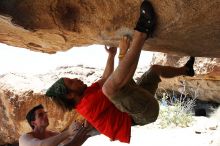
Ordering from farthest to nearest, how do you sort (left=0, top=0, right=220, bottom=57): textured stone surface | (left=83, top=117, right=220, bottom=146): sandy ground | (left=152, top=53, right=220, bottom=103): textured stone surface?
(left=152, top=53, right=220, bottom=103): textured stone surface
(left=83, top=117, right=220, bottom=146): sandy ground
(left=0, top=0, right=220, bottom=57): textured stone surface

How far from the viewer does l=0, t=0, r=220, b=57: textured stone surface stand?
9.47 ft

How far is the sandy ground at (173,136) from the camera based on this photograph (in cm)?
733

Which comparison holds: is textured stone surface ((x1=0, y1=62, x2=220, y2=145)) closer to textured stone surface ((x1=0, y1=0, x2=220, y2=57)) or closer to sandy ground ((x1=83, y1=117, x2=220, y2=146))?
sandy ground ((x1=83, y1=117, x2=220, y2=146))

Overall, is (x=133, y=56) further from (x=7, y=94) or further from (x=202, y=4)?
(x=7, y=94)

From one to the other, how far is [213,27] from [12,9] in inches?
67.1

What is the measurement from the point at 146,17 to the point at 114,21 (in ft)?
1.67

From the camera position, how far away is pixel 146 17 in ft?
9.53

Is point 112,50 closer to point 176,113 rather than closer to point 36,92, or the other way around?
point 36,92

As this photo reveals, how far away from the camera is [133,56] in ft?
9.69

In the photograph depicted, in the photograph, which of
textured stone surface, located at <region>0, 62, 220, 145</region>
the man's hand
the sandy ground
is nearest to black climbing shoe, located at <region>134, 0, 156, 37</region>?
the man's hand

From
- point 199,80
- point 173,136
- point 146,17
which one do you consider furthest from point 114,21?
point 199,80

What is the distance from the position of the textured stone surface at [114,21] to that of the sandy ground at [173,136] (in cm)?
389

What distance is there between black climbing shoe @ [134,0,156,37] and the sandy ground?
14.5 feet

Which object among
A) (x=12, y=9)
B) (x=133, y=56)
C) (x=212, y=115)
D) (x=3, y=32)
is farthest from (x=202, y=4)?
(x=212, y=115)
